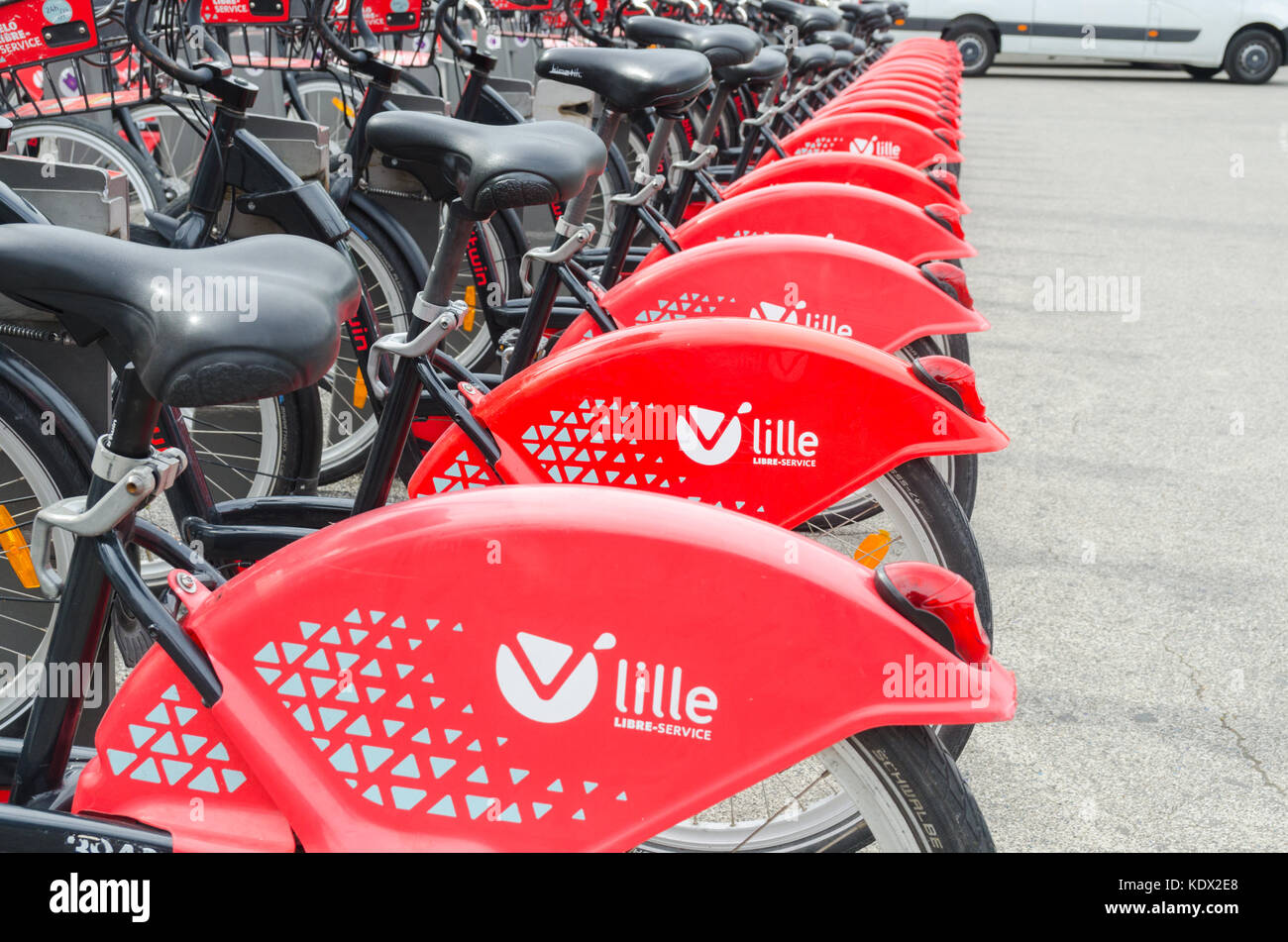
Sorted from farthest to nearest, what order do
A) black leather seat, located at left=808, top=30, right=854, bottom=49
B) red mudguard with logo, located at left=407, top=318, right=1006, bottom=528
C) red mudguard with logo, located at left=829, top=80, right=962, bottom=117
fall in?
black leather seat, located at left=808, top=30, right=854, bottom=49 < red mudguard with logo, located at left=829, top=80, right=962, bottom=117 < red mudguard with logo, located at left=407, top=318, right=1006, bottom=528

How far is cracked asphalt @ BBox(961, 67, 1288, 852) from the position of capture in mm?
2725

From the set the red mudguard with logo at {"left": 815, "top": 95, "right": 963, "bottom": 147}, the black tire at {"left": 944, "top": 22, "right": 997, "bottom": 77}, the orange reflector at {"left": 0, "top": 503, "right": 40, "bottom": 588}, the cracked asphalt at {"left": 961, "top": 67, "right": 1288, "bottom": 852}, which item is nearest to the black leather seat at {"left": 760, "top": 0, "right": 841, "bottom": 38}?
the red mudguard with logo at {"left": 815, "top": 95, "right": 963, "bottom": 147}

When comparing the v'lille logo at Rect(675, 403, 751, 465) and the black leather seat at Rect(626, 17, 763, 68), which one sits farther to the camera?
the black leather seat at Rect(626, 17, 763, 68)

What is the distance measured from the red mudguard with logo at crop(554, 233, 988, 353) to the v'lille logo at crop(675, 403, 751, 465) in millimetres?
649

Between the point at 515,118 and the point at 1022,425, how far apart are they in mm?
2284

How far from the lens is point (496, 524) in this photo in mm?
1595

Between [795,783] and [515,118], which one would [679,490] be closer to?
[795,783]

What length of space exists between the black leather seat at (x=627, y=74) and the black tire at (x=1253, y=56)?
1807 centimetres

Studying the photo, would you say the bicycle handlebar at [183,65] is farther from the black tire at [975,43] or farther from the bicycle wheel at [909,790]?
the black tire at [975,43]

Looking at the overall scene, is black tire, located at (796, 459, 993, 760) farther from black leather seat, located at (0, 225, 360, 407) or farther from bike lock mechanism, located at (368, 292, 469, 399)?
black leather seat, located at (0, 225, 360, 407)

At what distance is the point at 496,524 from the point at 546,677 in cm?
19

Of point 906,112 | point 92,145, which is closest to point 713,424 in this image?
point 92,145

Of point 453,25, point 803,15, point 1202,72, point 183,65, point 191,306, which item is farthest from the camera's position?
point 1202,72

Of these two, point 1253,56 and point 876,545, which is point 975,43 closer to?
point 1253,56
